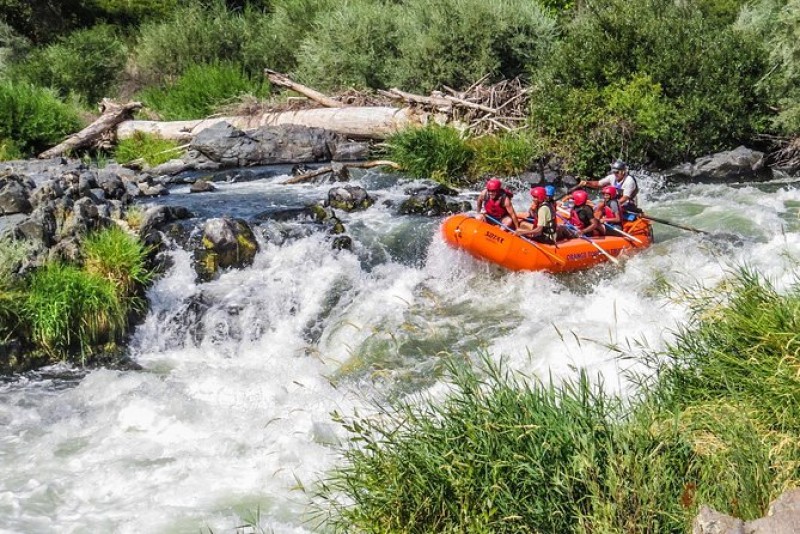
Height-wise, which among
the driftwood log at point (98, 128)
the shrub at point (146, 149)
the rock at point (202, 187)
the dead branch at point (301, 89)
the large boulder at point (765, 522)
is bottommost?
the shrub at point (146, 149)

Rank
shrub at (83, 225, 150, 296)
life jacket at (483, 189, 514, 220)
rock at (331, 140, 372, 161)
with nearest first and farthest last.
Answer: shrub at (83, 225, 150, 296)
life jacket at (483, 189, 514, 220)
rock at (331, 140, 372, 161)

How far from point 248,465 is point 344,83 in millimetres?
13728

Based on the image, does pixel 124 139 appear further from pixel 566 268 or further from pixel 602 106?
pixel 566 268

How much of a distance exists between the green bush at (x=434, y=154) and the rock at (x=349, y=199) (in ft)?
5.72

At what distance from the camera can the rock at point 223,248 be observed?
29.8 feet

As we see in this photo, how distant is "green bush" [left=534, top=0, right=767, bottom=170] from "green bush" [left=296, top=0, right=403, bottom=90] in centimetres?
504

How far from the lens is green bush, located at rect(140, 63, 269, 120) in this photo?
703 inches

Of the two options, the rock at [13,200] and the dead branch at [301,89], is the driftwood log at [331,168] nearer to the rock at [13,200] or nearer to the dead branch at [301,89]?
the dead branch at [301,89]

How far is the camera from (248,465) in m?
5.55

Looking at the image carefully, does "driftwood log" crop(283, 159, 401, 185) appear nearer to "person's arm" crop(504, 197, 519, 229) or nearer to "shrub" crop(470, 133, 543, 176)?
"shrub" crop(470, 133, 543, 176)

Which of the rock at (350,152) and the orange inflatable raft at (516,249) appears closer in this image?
the orange inflatable raft at (516,249)

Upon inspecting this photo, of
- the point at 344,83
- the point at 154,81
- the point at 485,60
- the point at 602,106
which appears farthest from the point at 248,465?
the point at 154,81

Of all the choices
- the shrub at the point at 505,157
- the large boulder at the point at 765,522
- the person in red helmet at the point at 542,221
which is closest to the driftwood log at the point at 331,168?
the shrub at the point at 505,157

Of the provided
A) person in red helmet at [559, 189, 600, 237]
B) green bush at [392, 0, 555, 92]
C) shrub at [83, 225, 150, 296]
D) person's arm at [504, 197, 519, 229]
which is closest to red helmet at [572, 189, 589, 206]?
person in red helmet at [559, 189, 600, 237]
